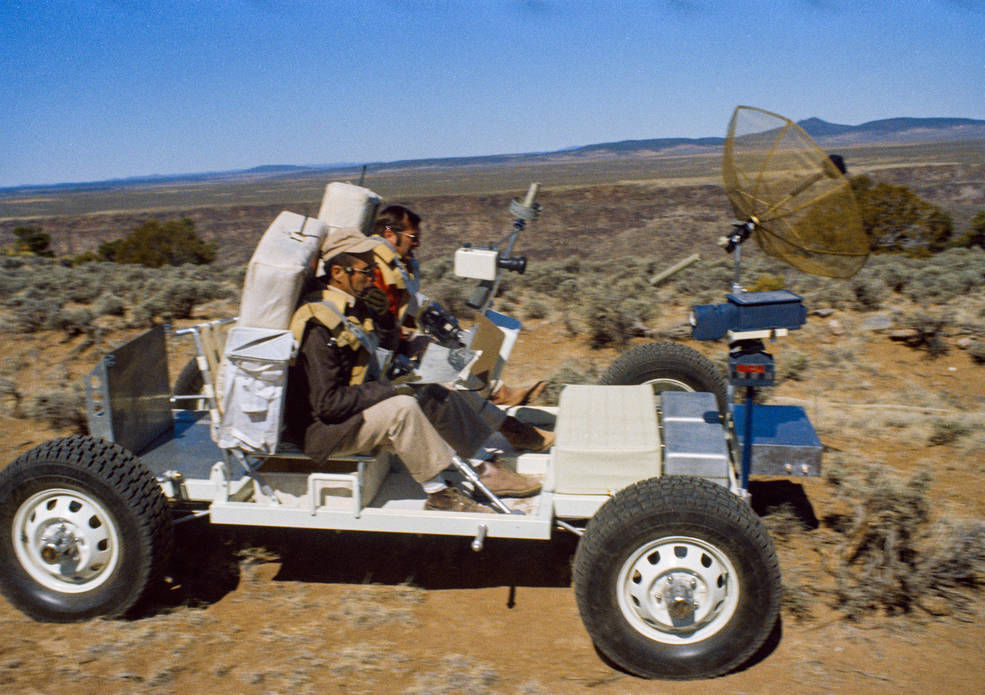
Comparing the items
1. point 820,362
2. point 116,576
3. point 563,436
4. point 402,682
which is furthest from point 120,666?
point 820,362

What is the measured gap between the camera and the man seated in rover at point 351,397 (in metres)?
4.42

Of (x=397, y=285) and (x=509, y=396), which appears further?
(x=509, y=396)

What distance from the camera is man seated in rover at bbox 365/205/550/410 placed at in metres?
5.12

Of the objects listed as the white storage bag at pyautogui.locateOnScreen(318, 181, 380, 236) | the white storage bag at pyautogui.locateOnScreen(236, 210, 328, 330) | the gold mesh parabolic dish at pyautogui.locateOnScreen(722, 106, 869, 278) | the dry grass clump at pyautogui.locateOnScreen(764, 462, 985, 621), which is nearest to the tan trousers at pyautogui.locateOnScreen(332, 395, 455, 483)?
the white storage bag at pyautogui.locateOnScreen(236, 210, 328, 330)

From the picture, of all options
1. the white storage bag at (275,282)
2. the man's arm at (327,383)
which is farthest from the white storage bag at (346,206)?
the man's arm at (327,383)

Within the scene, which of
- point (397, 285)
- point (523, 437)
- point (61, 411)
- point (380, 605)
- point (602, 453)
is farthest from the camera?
point (61, 411)

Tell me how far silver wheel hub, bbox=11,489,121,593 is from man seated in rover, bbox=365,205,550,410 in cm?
175

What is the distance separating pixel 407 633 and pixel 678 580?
4.64 feet

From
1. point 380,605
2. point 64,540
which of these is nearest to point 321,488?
point 380,605

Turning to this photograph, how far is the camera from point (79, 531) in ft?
14.5

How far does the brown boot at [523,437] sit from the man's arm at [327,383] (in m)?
1.21

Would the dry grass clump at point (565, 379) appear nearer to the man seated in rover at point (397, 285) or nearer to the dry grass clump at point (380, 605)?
the man seated in rover at point (397, 285)

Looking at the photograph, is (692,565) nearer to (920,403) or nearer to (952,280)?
(920,403)

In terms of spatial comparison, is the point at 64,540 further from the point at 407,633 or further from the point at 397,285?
the point at 397,285
